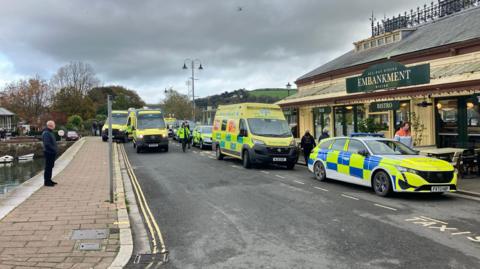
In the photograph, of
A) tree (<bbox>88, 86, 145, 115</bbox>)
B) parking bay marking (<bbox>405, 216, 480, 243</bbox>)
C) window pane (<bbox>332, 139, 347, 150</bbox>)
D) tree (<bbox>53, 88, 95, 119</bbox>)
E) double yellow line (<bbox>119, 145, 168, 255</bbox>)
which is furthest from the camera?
tree (<bbox>88, 86, 145, 115</bbox>)

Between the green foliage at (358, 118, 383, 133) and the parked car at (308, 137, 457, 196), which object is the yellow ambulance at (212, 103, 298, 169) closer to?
the parked car at (308, 137, 457, 196)

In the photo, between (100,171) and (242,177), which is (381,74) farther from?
(100,171)

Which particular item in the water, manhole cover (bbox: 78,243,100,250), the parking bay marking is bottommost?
the water

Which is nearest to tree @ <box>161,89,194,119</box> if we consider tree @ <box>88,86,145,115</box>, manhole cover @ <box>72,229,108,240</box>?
tree @ <box>88,86,145,115</box>

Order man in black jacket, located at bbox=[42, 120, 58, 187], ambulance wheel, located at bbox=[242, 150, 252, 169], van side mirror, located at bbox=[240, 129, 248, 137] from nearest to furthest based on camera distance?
man in black jacket, located at bbox=[42, 120, 58, 187], ambulance wheel, located at bbox=[242, 150, 252, 169], van side mirror, located at bbox=[240, 129, 248, 137]

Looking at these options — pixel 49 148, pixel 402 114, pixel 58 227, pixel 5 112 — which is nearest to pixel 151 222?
pixel 58 227

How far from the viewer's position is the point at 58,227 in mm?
7051

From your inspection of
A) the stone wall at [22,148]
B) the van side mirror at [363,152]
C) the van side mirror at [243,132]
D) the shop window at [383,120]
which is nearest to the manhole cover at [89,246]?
the van side mirror at [363,152]

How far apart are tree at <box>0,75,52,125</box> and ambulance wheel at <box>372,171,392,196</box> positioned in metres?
60.0

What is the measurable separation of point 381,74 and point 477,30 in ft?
15.5

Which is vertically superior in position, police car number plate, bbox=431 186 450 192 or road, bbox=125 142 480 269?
police car number plate, bbox=431 186 450 192

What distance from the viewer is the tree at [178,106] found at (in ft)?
208

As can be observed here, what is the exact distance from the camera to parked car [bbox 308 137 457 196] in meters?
9.41

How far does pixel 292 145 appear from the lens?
15.7 metres
